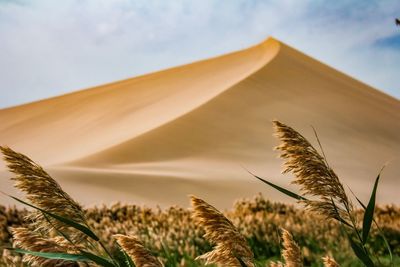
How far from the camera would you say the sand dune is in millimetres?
24484

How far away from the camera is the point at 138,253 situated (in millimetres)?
2529

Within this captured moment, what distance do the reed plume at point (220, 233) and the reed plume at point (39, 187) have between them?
0.43 m

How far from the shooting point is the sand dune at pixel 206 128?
24.5 m

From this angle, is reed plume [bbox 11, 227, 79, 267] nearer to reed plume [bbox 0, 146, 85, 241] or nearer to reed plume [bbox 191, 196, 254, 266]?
reed plume [bbox 0, 146, 85, 241]

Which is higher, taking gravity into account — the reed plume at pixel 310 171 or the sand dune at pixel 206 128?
the sand dune at pixel 206 128

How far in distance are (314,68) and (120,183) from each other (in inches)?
1331

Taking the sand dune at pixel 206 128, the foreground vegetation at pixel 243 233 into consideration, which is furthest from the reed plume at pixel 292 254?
the sand dune at pixel 206 128

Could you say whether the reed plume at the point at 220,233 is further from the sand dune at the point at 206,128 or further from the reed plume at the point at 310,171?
the sand dune at the point at 206,128

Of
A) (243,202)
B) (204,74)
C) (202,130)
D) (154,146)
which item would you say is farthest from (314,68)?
(243,202)

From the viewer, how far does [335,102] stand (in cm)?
4431

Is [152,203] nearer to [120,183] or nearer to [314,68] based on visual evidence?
[120,183]

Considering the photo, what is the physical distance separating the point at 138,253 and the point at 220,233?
306mm

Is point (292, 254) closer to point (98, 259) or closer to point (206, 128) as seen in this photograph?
point (98, 259)

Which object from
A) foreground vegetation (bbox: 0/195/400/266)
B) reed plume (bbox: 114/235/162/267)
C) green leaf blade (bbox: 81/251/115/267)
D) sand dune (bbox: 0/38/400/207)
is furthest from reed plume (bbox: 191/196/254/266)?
sand dune (bbox: 0/38/400/207)
